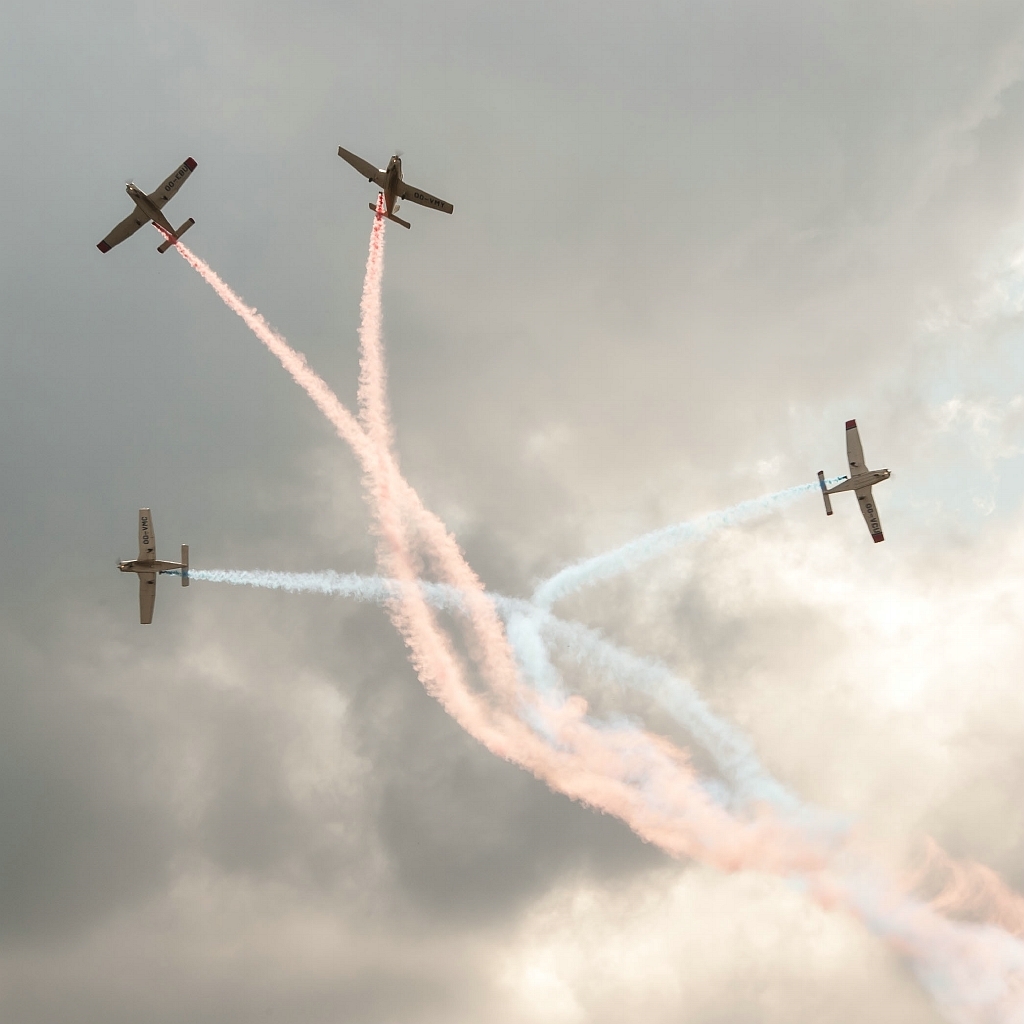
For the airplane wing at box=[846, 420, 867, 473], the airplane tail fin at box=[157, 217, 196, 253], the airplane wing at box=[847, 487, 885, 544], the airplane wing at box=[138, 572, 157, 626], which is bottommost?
the airplane wing at box=[138, 572, 157, 626]

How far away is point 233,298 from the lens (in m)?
99.7

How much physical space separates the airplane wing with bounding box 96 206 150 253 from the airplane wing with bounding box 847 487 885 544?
7505 cm

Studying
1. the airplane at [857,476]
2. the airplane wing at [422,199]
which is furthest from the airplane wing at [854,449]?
the airplane wing at [422,199]

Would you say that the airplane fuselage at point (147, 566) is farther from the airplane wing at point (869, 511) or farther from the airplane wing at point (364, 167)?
the airplane wing at point (869, 511)

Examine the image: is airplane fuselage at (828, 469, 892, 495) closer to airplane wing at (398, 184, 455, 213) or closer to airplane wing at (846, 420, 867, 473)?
airplane wing at (846, 420, 867, 473)

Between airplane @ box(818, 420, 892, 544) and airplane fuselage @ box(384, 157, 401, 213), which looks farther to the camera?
airplane @ box(818, 420, 892, 544)

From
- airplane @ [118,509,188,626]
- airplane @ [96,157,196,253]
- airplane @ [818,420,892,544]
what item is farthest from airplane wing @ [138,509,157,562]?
airplane @ [818,420,892,544]

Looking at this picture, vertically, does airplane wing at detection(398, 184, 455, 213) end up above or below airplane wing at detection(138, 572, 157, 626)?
above

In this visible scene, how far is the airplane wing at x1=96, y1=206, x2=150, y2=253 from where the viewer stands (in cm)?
9762

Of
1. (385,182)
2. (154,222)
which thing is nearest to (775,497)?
(385,182)

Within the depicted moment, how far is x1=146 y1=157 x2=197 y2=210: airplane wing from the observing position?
9604 centimetres

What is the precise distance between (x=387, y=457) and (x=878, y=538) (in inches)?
2164

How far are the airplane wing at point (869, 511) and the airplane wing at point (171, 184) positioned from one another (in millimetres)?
71904

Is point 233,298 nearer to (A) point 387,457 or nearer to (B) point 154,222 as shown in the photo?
(B) point 154,222
